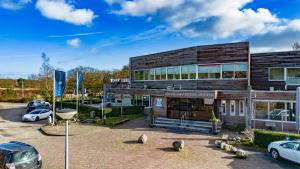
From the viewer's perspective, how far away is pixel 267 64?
2509 centimetres

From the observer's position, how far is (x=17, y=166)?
11820mm

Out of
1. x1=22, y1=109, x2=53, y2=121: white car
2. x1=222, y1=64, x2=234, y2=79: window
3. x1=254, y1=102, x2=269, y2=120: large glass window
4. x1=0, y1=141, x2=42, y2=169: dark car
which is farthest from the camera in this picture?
x1=22, y1=109, x2=53, y2=121: white car

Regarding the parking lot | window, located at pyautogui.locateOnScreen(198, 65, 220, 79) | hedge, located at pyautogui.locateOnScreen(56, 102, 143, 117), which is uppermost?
window, located at pyautogui.locateOnScreen(198, 65, 220, 79)

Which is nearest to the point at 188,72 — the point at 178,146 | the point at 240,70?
the point at 240,70

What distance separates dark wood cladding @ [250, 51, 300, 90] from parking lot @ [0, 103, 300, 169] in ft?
27.7

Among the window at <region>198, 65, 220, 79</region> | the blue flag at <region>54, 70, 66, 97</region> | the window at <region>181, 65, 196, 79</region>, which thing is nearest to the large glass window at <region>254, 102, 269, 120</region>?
the window at <region>198, 65, 220, 79</region>

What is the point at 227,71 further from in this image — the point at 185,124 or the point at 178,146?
the point at 178,146

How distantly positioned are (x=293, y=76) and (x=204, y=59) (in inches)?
334

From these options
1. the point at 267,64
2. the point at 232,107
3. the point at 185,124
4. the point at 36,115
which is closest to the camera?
the point at 232,107

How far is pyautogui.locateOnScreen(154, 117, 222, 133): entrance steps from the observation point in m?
23.5

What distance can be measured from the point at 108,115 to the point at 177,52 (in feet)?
36.8

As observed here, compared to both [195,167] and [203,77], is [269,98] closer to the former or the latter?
[203,77]

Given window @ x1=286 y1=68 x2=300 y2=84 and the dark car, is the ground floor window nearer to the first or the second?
window @ x1=286 y1=68 x2=300 y2=84

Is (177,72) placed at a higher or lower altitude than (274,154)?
higher
